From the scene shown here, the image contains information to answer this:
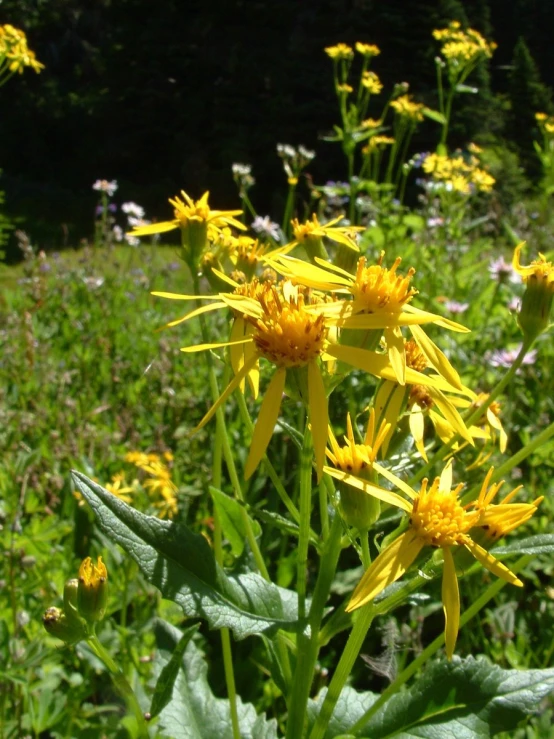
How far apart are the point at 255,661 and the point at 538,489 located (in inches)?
55.5

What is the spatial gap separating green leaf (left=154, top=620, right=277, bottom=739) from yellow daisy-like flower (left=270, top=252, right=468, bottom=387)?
79cm

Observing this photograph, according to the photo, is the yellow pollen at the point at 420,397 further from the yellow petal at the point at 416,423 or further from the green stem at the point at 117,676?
the green stem at the point at 117,676

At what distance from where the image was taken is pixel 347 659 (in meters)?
1.05

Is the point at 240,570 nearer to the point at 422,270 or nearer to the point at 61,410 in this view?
the point at 61,410

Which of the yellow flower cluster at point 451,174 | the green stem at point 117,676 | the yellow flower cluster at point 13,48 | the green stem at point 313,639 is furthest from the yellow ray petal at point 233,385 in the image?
the yellow flower cluster at point 451,174

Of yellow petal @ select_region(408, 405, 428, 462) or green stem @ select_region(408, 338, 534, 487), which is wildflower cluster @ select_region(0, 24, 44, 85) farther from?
green stem @ select_region(408, 338, 534, 487)

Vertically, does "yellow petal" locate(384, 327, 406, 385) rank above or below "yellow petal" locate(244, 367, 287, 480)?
above

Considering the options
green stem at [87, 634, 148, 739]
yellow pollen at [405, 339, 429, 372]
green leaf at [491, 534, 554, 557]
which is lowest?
green stem at [87, 634, 148, 739]

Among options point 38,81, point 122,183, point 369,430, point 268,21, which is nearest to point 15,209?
point 122,183

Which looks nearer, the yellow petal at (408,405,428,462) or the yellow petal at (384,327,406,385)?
the yellow petal at (384,327,406,385)

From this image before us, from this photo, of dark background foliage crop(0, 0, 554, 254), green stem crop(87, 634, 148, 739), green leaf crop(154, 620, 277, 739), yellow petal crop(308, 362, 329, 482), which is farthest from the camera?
dark background foliage crop(0, 0, 554, 254)

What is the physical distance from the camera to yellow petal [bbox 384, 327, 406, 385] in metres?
0.95

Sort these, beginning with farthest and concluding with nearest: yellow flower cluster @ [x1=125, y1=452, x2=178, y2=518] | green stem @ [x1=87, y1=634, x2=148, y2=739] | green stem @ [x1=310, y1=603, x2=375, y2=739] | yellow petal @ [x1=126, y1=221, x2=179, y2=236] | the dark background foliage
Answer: the dark background foliage, yellow flower cluster @ [x1=125, y1=452, x2=178, y2=518], yellow petal @ [x1=126, y1=221, x2=179, y2=236], green stem @ [x1=87, y1=634, x2=148, y2=739], green stem @ [x1=310, y1=603, x2=375, y2=739]

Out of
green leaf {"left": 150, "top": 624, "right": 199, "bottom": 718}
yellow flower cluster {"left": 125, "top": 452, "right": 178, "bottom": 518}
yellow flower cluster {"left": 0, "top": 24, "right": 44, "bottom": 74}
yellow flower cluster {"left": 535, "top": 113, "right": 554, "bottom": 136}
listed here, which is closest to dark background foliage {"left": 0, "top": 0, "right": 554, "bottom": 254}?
yellow flower cluster {"left": 0, "top": 24, "right": 44, "bottom": 74}
